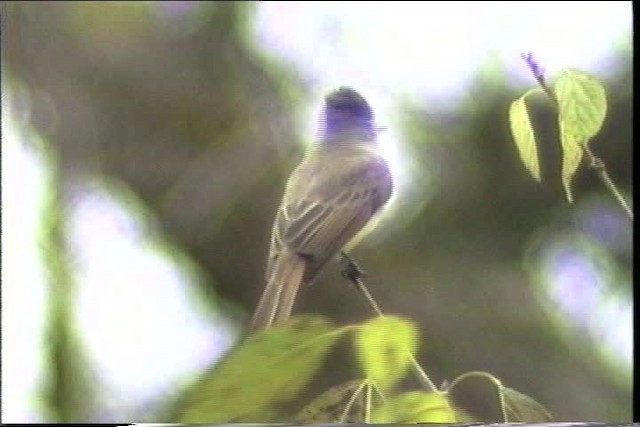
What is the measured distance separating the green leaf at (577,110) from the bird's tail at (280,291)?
37 centimetres

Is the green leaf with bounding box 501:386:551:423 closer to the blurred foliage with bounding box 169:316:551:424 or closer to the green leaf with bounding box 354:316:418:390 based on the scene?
the blurred foliage with bounding box 169:316:551:424

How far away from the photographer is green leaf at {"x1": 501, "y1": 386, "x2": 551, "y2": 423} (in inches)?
28.2

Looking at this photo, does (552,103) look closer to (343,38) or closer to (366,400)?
(343,38)

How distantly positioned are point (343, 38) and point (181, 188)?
282 millimetres

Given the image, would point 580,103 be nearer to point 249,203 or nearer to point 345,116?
point 345,116

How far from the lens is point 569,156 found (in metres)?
0.74

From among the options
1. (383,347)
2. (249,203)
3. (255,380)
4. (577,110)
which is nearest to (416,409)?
(383,347)

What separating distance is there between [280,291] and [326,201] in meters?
0.13

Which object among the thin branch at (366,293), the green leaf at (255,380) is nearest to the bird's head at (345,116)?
the thin branch at (366,293)

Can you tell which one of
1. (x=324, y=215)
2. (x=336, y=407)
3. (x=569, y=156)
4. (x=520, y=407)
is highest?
(x=324, y=215)

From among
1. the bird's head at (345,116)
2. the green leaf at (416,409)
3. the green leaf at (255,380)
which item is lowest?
the green leaf at (416,409)

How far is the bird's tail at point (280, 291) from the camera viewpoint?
28.4 inches

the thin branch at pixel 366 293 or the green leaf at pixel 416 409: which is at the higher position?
the thin branch at pixel 366 293

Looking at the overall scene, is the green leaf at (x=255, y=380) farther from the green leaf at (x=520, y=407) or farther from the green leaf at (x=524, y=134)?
the green leaf at (x=524, y=134)
